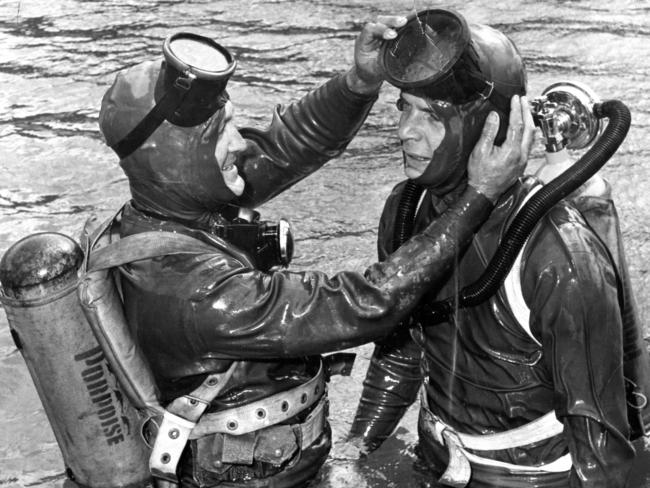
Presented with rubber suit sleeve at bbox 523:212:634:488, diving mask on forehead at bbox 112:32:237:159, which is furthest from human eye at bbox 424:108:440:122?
diving mask on forehead at bbox 112:32:237:159

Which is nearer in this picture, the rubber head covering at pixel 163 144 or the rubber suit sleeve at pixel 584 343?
the rubber suit sleeve at pixel 584 343

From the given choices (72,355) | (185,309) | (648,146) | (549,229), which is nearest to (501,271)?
(549,229)

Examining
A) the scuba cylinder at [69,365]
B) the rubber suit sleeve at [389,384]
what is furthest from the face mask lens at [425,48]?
the scuba cylinder at [69,365]

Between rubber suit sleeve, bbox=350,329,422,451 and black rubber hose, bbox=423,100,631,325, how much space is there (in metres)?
0.73

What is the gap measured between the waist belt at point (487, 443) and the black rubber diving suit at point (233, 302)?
0.44m

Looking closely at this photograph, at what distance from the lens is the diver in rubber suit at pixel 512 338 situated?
11.0ft

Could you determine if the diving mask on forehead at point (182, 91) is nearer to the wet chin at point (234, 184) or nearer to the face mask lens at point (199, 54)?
the face mask lens at point (199, 54)

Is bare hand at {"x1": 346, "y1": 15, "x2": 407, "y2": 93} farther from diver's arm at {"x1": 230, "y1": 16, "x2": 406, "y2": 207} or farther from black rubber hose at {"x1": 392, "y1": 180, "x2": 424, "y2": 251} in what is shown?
black rubber hose at {"x1": 392, "y1": 180, "x2": 424, "y2": 251}

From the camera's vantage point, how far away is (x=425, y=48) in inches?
145

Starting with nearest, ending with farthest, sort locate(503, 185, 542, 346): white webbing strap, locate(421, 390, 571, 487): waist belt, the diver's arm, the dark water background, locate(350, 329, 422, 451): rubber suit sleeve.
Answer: locate(503, 185, 542, 346): white webbing strap, locate(421, 390, 571, 487): waist belt, locate(350, 329, 422, 451): rubber suit sleeve, the diver's arm, the dark water background

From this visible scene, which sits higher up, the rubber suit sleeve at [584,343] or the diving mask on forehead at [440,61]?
the diving mask on forehead at [440,61]

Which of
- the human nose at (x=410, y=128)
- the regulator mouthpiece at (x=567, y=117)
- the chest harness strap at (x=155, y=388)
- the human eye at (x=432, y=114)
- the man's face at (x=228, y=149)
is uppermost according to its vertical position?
the regulator mouthpiece at (x=567, y=117)

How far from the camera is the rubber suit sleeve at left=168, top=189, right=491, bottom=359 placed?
11.9ft

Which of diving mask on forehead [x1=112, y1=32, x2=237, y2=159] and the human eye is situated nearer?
the human eye
